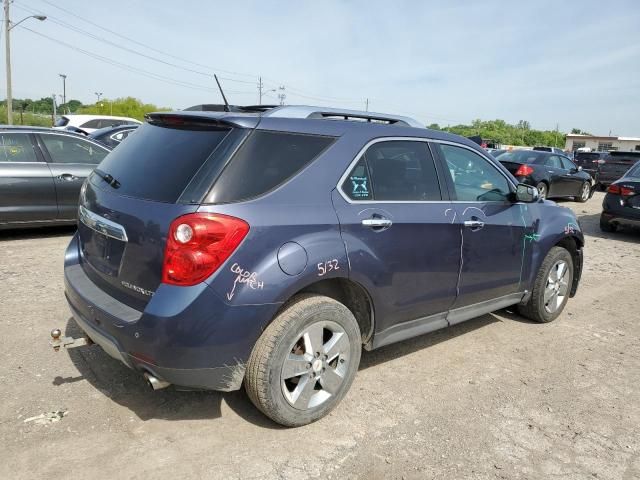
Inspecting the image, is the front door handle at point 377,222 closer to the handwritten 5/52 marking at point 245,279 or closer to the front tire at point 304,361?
the front tire at point 304,361

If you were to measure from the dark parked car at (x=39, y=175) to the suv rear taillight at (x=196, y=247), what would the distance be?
17.2 ft

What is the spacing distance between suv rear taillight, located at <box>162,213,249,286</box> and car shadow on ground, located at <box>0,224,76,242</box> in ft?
18.5

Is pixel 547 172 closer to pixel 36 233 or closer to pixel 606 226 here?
pixel 606 226

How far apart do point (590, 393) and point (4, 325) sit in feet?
14.5

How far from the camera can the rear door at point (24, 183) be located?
21.6 feet

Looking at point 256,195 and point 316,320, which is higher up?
point 256,195

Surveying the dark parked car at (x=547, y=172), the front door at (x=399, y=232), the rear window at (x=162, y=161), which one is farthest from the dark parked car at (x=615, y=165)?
the rear window at (x=162, y=161)

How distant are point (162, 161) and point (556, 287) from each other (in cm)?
382

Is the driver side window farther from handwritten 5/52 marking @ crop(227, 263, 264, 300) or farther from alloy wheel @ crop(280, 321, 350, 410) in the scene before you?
handwritten 5/52 marking @ crop(227, 263, 264, 300)

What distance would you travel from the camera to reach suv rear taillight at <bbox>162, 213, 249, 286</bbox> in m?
2.46

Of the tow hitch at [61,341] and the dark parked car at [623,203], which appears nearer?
the tow hitch at [61,341]

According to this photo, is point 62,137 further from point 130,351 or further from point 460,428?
point 460,428

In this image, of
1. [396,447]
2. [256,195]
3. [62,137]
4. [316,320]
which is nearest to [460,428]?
[396,447]

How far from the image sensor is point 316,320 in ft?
9.27
